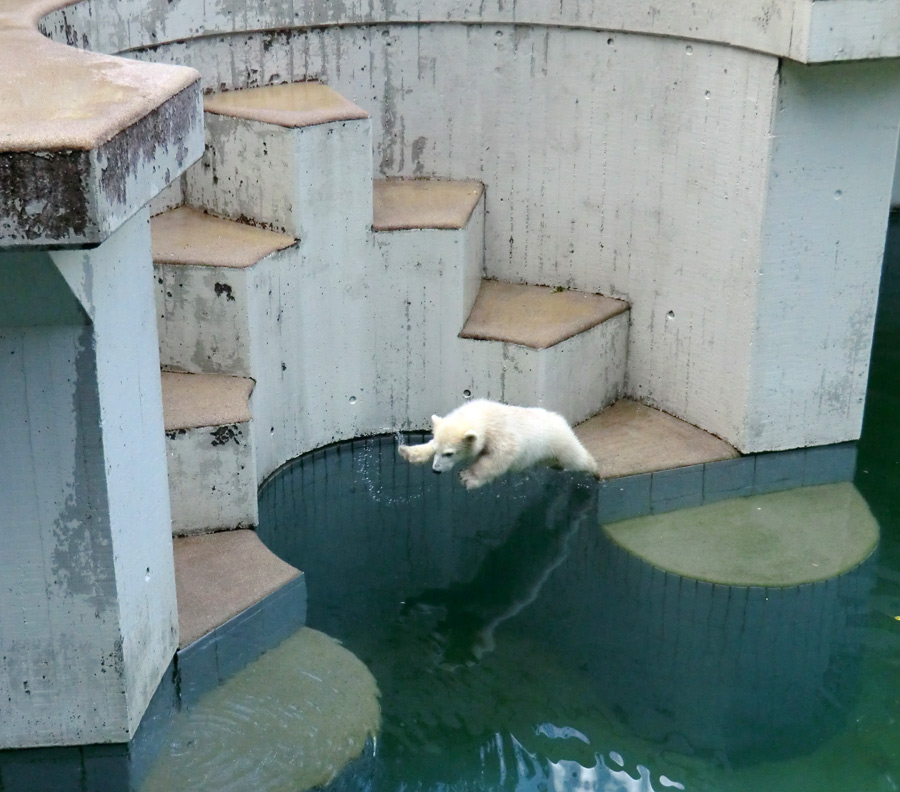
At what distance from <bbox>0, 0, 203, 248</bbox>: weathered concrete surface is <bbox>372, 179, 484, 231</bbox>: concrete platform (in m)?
2.95

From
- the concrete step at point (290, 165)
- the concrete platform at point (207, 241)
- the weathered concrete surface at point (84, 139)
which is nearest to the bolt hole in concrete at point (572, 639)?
the concrete platform at point (207, 241)

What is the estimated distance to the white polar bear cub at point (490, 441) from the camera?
615 centimetres

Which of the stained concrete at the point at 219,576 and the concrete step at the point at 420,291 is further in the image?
the concrete step at the point at 420,291

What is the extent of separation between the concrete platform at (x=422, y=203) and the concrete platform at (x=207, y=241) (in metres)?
0.71

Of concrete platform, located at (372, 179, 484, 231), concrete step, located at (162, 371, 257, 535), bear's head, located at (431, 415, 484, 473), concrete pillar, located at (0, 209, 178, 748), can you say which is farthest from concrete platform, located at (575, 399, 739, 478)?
concrete pillar, located at (0, 209, 178, 748)

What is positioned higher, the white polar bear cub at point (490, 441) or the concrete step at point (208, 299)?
the concrete step at point (208, 299)

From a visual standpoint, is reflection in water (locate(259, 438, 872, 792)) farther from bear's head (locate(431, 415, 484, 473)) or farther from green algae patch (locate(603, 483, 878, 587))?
bear's head (locate(431, 415, 484, 473))

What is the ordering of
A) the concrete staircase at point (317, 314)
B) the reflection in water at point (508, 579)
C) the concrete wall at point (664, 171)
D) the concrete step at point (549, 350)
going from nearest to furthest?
the reflection in water at point (508, 579) < the concrete staircase at point (317, 314) < the concrete wall at point (664, 171) < the concrete step at point (549, 350)

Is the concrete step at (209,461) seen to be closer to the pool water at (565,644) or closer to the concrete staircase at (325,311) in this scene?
the concrete staircase at (325,311)

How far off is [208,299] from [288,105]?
1338 millimetres

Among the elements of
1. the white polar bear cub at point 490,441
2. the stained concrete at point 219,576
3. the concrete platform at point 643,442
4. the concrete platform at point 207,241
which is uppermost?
the concrete platform at point 207,241

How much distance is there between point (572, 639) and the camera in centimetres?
597

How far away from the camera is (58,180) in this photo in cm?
351

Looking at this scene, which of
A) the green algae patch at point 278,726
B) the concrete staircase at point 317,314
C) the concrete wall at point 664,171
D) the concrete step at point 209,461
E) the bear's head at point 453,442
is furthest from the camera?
the concrete wall at point 664,171
